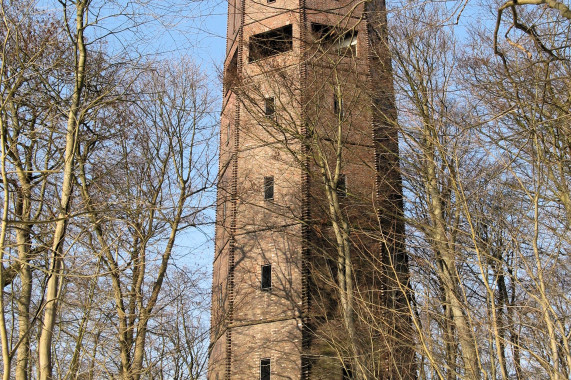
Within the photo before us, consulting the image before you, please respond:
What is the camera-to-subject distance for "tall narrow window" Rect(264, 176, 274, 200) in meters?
16.8

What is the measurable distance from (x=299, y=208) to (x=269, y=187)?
4.10 feet

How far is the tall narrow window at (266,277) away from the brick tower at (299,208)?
3 centimetres

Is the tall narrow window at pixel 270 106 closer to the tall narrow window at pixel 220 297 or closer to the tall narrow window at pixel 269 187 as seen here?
the tall narrow window at pixel 269 187

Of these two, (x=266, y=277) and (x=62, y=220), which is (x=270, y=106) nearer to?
(x=266, y=277)

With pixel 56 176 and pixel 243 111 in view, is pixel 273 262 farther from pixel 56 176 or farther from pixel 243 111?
pixel 56 176

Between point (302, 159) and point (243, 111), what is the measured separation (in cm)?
320

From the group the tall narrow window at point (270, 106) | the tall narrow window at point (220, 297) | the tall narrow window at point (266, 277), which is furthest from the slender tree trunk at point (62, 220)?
the tall narrow window at point (220, 297)

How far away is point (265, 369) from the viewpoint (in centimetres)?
1481

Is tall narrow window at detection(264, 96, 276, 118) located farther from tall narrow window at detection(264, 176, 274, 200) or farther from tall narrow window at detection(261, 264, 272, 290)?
tall narrow window at detection(261, 264, 272, 290)

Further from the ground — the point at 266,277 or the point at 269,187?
the point at 269,187

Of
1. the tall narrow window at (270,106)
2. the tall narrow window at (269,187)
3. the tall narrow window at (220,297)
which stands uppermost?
the tall narrow window at (270,106)

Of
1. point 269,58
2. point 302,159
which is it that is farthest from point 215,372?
point 269,58

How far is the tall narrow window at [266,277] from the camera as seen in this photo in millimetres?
15711

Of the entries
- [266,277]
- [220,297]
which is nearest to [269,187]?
[266,277]
